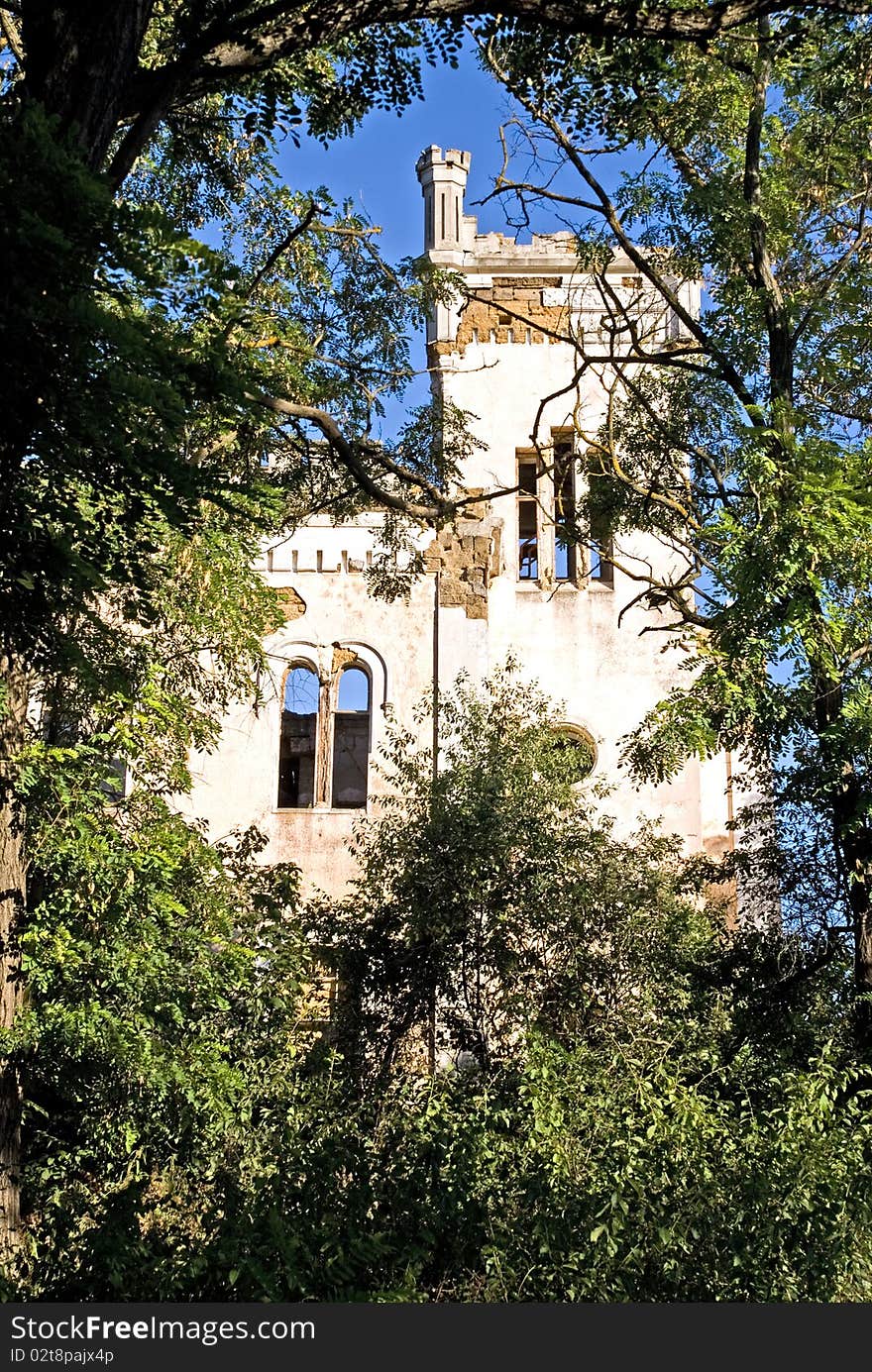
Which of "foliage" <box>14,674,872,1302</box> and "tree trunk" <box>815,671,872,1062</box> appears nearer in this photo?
"foliage" <box>14,674,872,1302</box>

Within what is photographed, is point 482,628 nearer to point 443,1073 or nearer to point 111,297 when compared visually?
point 443,1073

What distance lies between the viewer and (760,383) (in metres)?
11.7

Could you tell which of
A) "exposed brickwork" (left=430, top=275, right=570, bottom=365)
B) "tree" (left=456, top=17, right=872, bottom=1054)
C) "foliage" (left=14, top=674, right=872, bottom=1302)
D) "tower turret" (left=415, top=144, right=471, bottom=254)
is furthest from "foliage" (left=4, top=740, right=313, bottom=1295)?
"tower turret" (left=415, top=144, right=471, bottom=254)

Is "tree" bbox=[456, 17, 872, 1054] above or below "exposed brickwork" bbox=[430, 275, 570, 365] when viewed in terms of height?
below

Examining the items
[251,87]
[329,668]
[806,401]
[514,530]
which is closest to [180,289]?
[251,87]

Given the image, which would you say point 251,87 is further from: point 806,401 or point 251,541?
point 806,401

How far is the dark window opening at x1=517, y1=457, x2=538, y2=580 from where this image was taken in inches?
789

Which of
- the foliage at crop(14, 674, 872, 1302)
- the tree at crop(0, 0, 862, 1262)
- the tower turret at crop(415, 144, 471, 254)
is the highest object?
the tower turret at crop(415, 144, 471, 254)

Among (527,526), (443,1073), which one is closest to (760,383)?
(443,1073)

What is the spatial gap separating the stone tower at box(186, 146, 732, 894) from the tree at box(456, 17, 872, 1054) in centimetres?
474

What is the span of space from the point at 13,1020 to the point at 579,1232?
4.06 metres

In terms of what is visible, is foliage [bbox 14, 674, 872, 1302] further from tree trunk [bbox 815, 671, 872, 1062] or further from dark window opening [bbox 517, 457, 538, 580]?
dark window opening [bbox 517, 457, 538, 580]

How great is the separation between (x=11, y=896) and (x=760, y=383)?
23.7ft

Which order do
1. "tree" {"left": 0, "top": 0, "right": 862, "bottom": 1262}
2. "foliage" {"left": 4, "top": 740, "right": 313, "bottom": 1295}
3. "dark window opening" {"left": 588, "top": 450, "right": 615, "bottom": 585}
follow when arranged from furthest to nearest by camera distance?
"dark window opening" {"left": 588, "top": 450, "right": 615, "bottom": 585}
"foliage" {"left": 4, "top": 740, "right": 313, "bottom": 1295}
"tree" {"left": 0, "top": 0, "right": 862, "bottom": 1262}
